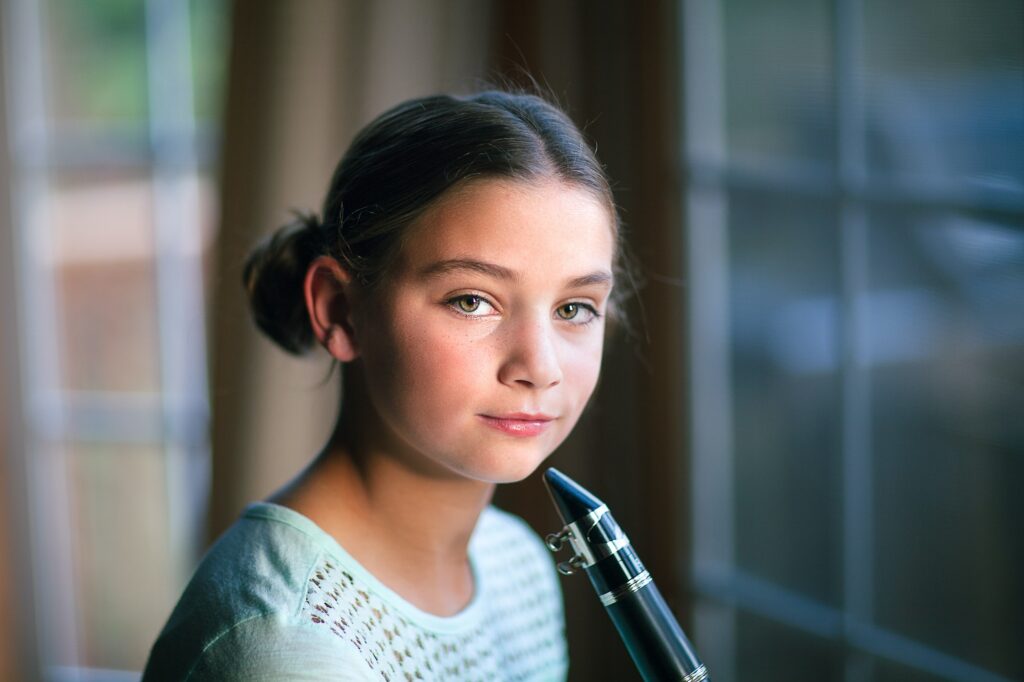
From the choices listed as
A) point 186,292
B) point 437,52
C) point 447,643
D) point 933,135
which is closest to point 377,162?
point 447,643

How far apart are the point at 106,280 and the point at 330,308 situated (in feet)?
5.62

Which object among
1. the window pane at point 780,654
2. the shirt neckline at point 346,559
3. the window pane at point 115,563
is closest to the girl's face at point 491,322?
the shirt neckline at point 346,559

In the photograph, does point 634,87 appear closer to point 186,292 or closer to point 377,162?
point 377,162

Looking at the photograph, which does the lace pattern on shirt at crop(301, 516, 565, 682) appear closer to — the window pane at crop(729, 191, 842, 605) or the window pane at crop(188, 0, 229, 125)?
the window pane at crop(729, 191, 842, 605)

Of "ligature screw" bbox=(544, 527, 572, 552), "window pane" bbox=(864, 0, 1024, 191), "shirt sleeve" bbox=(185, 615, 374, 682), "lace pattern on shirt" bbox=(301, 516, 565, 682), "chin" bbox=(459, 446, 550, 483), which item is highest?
"window pane" bbox=(864, 0, 1024, 191)

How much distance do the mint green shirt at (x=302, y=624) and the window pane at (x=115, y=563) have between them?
66.7 inches

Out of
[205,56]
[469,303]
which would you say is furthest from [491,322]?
[205,56]

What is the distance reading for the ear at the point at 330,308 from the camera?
87 centimetres

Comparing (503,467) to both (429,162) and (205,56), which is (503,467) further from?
(205,56)

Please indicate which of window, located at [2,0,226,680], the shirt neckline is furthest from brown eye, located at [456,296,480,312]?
window, located at [2,0,226,680]

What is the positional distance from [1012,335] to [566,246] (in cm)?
50

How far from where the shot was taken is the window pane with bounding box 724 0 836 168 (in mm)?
1261

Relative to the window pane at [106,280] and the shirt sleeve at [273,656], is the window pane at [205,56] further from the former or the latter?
the shirt sleeve at [273,656]

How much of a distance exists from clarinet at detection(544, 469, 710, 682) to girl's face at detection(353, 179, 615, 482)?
7 centimetres
